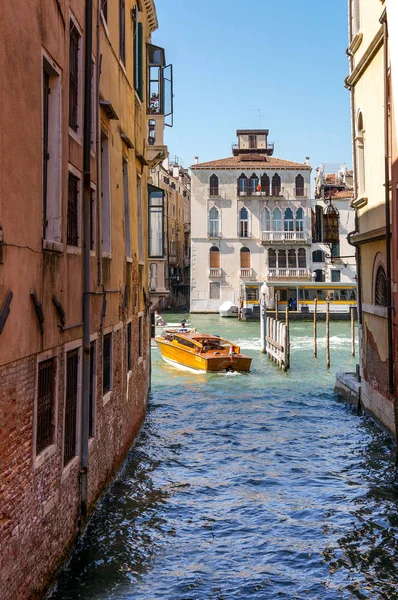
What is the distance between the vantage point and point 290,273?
2039 inches

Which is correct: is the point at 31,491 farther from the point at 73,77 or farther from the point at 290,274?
the point at 290,274

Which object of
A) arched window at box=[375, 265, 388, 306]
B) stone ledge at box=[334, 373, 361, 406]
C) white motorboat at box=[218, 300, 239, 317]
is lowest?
stone ledge at box=[334, 373, 361, 406]

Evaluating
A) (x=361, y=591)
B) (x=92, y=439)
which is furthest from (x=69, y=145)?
(x=361, y=591)

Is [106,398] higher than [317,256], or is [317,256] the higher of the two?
[317,256]

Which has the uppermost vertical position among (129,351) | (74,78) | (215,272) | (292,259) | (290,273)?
(292,259)

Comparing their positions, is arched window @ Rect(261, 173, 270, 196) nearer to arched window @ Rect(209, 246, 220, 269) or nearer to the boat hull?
arched window @ Rect(209, 246, 220, 269)

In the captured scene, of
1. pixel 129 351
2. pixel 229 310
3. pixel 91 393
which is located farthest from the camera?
pixel 229 310

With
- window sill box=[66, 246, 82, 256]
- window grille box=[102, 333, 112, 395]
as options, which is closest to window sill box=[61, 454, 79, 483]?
window grille box=[102, 333, 112, 395]

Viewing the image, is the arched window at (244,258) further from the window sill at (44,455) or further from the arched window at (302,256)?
the window sill at (44,455)

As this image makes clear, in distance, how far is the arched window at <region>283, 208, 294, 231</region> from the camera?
52.4m

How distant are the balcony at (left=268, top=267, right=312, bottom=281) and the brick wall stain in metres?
43.7

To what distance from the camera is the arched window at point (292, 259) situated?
52.2 m

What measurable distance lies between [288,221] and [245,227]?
3.34 m

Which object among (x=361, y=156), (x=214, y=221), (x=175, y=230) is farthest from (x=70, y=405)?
(x=175, y=230)
